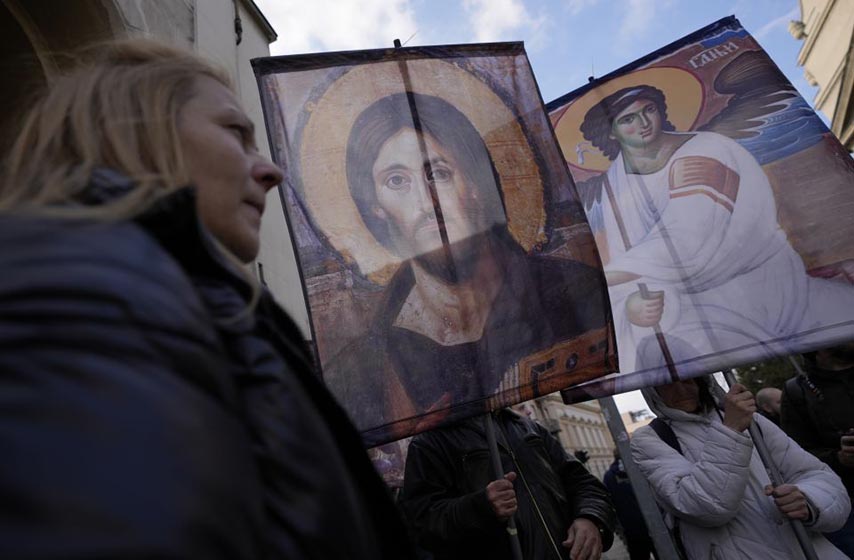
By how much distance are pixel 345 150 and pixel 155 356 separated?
2.61 m

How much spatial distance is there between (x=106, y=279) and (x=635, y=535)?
6.10m

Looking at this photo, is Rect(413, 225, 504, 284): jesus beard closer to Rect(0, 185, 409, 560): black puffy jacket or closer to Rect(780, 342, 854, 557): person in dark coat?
Rect(0, 185, 409, 560): black puffy jacket

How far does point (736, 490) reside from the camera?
247cm

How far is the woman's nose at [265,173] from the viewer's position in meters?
1.25

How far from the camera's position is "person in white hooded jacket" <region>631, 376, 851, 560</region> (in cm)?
249

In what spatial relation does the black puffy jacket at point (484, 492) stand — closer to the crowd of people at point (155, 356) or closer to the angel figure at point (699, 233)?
the angel figure at point (699, 233)

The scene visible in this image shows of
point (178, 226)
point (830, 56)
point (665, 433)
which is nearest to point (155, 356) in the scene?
point (178, 226)

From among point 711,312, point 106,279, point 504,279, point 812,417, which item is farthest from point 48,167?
point 812,417

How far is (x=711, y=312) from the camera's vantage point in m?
3.06

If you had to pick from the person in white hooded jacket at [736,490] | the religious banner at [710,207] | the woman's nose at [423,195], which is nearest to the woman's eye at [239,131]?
the woman's nose at [423,195]

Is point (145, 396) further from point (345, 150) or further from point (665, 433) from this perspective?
point (665, 433)

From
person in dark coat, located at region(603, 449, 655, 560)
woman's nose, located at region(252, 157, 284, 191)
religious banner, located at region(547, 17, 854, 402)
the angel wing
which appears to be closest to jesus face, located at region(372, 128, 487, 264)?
religious banner, located at region(547, 17, 854, 402)

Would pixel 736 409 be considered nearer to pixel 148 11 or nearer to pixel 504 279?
pixel 504 279

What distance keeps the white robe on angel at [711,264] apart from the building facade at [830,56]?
21.1m
